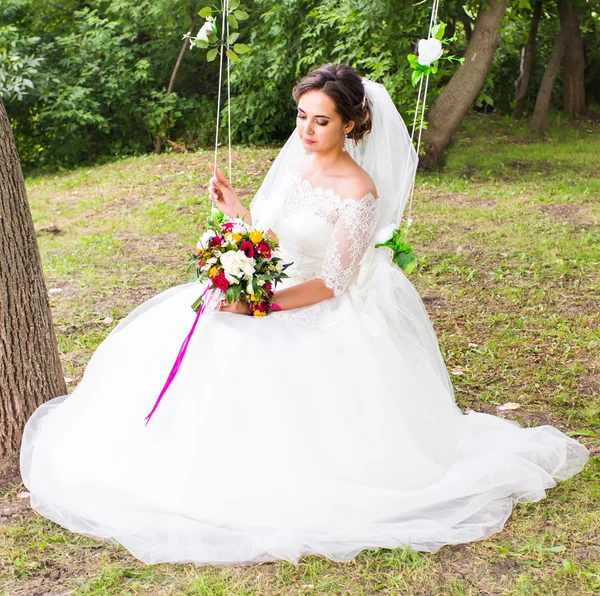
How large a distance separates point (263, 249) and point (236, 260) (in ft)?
0.50

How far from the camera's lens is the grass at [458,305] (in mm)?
2938

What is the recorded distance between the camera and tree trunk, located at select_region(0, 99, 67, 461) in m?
3.51

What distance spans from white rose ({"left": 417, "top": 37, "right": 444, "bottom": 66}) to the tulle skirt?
3.85ft

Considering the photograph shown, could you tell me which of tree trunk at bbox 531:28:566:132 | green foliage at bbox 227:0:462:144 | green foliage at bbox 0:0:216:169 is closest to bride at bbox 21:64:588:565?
green foliage at bbox 227:0:462:144

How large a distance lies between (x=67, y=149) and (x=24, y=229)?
9175 mm

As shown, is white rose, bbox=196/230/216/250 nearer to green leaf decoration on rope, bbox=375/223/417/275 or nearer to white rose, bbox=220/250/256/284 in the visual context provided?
white rose, bbox=220/250/256/284

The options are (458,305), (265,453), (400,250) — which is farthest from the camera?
(458,305)

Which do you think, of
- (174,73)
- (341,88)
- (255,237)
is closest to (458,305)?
(341,88)

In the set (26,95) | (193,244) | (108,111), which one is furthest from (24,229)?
(108,111)

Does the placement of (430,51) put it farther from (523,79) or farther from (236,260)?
(523,79)

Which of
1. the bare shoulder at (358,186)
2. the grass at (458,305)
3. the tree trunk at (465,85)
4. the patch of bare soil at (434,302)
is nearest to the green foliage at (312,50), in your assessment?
the tree trunk at (465,85)

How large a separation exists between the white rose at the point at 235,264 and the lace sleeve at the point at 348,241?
0.44 m

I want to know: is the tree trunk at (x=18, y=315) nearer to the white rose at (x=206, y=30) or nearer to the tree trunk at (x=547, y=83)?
the white rose at (x=206, y=30)

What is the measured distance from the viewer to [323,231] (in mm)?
3645
